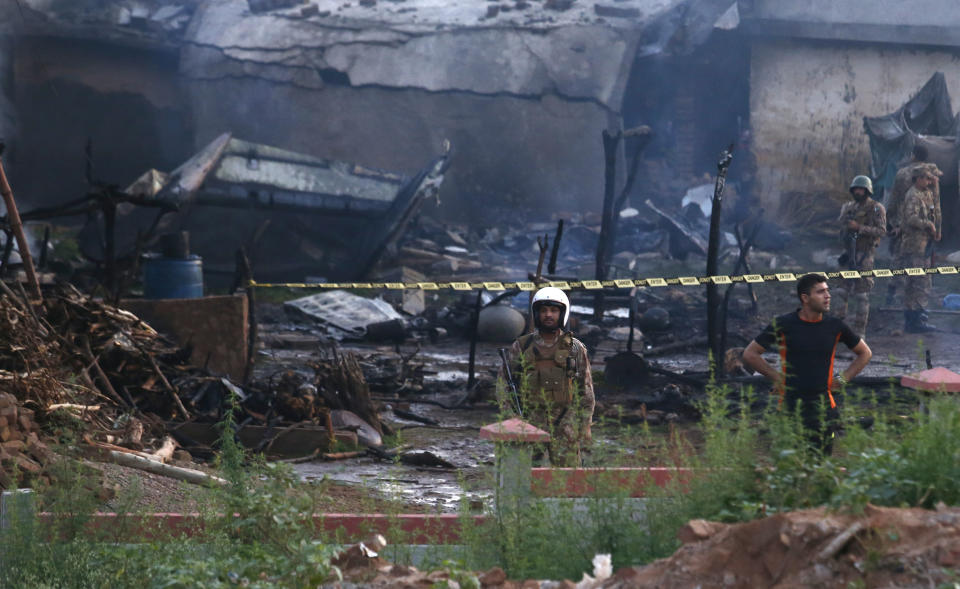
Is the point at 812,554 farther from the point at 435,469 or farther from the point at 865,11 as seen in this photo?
the point at 865,11

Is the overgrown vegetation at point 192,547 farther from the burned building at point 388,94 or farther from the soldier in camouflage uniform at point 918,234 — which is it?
the burned building at point 388,94

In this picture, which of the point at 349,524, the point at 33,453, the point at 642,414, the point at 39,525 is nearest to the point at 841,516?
the point at 349,524

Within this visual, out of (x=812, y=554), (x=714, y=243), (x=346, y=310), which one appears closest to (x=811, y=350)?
(x=812, y=554)

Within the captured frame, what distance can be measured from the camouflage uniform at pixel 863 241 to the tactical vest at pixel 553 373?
6.33 metres

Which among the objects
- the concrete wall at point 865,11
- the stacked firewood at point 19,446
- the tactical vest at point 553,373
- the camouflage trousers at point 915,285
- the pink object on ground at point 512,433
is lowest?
the stacked firewood at point 19,446

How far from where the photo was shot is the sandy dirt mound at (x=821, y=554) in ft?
10.4

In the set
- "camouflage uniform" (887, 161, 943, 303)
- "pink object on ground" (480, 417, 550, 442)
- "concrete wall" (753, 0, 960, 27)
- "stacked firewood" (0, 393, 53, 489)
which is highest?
"concrete wall" (753, 0, 960, 27)

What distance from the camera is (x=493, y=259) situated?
62.8 feet

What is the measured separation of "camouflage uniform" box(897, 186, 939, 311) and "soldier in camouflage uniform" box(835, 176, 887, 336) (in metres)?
1.18

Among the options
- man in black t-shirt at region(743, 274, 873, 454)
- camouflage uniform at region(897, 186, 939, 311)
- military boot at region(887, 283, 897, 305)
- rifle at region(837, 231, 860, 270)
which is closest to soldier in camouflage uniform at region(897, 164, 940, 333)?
camouflage uniform at region(897, 186, 939, 311)

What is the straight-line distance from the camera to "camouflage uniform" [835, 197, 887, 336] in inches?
457

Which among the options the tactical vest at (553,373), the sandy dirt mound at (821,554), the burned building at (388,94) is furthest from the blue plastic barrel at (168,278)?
the burned building at (388,94)

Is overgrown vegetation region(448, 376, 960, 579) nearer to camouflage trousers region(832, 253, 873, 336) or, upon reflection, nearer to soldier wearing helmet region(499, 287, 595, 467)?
soldier wearing helmet region(499, 287, 595, 467)

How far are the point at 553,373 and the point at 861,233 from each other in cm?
671
